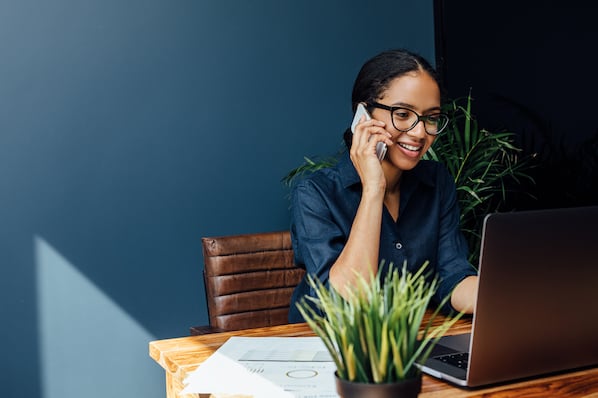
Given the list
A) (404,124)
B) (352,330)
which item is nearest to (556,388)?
(352,330)

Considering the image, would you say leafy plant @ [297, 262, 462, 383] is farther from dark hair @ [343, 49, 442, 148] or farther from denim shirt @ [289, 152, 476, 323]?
dark hair @ [343, 49, 442, 148]

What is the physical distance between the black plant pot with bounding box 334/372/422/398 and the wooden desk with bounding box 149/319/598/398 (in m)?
0.30

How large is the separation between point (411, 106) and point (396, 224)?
33 centimetres

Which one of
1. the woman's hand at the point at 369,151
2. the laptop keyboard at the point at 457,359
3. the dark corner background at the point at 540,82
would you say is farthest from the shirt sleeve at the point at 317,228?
the dark corner background at the point at 540,82

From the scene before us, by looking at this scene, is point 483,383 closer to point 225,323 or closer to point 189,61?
point 225,323

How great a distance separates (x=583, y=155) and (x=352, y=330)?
2342 millimetres

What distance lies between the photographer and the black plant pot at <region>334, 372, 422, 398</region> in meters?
0.88

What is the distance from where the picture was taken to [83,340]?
9.98 ft

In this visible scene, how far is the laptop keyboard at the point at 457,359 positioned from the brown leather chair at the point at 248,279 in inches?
44.4

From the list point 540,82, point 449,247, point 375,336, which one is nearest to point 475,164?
point 540,82

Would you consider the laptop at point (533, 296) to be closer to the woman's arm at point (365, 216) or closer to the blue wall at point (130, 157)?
the woman's arm at point (365, 216)

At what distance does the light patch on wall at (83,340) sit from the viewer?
297 centimetres

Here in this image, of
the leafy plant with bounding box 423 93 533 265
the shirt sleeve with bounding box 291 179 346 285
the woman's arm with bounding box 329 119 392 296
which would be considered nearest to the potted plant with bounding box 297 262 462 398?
the woman's arm with bounding box 329 119 392 296

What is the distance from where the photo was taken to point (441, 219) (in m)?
2.17
